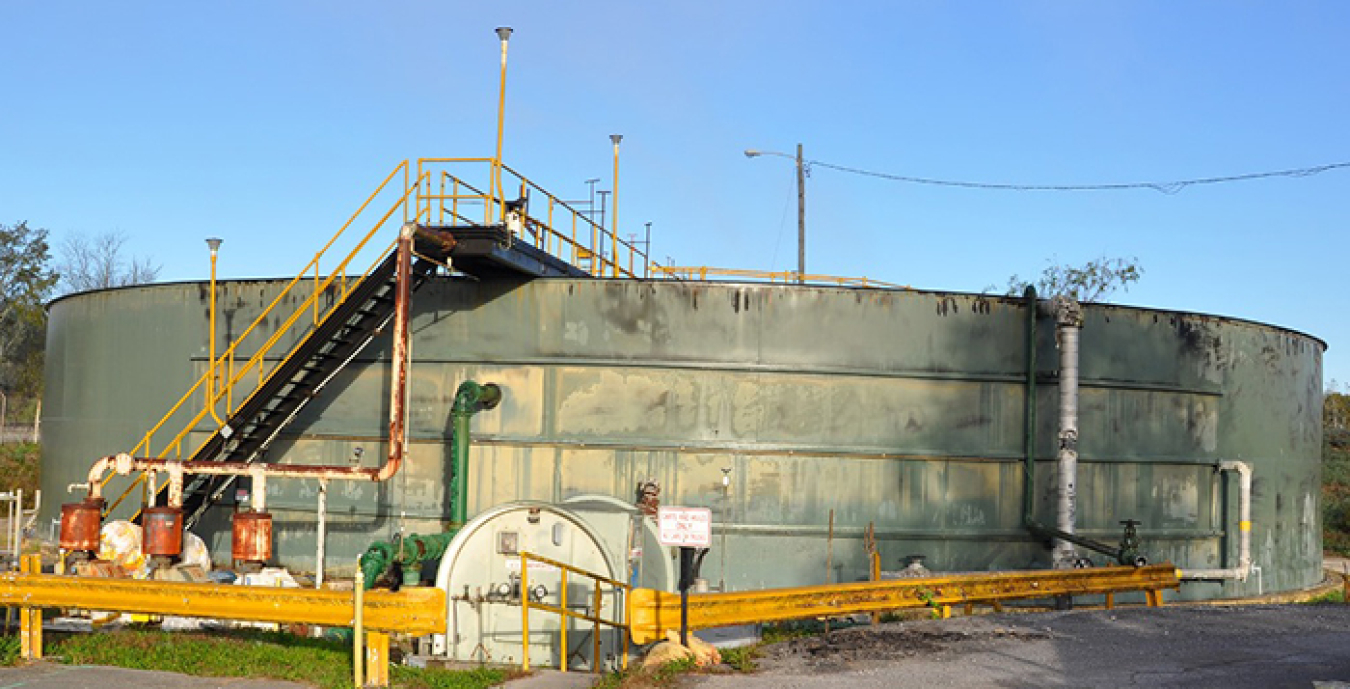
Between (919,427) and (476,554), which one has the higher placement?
(919,427)

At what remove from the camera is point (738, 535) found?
67.9ft

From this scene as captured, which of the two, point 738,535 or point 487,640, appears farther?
point 738,535

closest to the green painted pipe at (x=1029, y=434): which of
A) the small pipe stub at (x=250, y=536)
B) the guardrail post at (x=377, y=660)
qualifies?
the small pipe stub at (x=250, y=536)

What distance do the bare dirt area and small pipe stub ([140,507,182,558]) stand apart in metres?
8.44

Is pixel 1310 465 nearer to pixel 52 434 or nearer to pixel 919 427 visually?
pixel 919 427

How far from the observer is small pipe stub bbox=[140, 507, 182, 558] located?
57.1 feet

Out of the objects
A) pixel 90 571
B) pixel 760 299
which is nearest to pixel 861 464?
pixel 760 299

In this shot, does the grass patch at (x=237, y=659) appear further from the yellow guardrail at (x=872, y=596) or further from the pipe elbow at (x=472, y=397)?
the pipe elbow at (x=472, y=397)

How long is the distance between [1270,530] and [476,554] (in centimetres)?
1677

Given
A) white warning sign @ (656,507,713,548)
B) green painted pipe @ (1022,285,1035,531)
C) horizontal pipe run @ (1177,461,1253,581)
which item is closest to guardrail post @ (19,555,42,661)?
white warning sign @ (656,507,713,548)

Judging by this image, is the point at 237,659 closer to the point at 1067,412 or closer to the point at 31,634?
the point at 31,634

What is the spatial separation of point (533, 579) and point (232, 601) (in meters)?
3.79

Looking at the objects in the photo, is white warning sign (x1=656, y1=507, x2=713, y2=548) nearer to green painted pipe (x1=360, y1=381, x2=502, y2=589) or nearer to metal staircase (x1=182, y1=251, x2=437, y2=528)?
green painted pipe (x1=360, y1=381, x2=502, y2=589)

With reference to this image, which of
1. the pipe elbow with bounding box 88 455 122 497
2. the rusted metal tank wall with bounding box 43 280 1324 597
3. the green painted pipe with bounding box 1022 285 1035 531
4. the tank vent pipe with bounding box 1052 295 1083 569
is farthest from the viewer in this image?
the green painted pipe with bounding box 1022 285 1035 531
